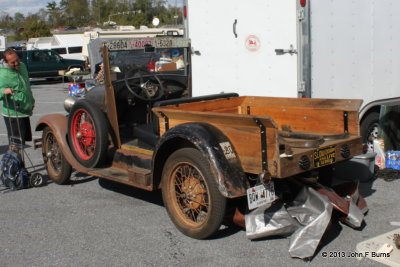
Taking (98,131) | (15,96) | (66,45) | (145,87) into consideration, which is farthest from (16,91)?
(66,45)

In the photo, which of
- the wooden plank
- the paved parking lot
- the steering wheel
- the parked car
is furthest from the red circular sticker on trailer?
the parked car

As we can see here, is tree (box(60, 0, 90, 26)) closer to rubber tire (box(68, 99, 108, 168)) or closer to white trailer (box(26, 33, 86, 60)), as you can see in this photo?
white trailer (box(26, 33, 86, 60))

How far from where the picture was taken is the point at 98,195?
6.42m

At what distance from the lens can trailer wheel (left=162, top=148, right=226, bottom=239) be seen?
4430mm

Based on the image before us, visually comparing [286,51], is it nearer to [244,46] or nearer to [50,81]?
[244,46]

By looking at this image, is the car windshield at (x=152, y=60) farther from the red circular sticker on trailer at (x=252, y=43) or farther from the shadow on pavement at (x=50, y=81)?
the shadow on pavement at (x=50, y=81)

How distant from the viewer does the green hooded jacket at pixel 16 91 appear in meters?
6.75

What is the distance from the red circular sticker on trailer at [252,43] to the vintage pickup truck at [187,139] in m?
0.92

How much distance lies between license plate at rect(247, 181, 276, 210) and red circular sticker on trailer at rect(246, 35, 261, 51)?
3.08 metres

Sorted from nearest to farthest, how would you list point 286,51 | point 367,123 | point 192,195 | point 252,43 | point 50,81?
point 192,195 → point 286,51 → point 252,43 → point 367,123 → point 50,81

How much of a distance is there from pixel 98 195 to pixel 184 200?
6.32 feet

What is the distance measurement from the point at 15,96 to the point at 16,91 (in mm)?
68

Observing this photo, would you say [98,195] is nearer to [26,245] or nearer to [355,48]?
[26,245]

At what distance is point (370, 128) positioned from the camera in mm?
7324
